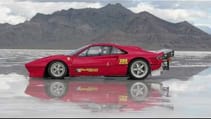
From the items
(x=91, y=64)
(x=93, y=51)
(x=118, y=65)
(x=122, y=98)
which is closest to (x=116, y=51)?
(x=118, y=65)

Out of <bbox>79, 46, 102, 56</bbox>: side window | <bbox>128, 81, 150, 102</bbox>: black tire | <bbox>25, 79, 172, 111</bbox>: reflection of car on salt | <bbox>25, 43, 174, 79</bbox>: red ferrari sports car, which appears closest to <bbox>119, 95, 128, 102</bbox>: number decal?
<bbox>25, 79, 172, 111</bbox>: reflection of car on salt

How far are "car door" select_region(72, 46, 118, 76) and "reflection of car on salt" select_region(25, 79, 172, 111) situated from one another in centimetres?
144

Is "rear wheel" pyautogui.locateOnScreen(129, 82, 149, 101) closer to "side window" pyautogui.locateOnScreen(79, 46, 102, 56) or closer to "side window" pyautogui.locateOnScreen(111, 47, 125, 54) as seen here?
"side window" pyautogui.locateOnScreen(111, 47, 125, 54)

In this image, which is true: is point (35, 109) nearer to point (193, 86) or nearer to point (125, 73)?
point (193, 86)

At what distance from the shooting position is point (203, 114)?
8.81 metres

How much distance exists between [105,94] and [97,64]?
4824 mm

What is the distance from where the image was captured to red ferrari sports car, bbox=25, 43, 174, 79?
16.8 meters

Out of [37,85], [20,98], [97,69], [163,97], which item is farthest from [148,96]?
[97,69]

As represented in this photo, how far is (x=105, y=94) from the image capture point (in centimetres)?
1198

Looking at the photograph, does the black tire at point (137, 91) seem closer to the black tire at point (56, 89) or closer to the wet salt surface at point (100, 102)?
the wet salt surface at point (100, 102)

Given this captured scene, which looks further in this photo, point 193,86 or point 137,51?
point 137,51

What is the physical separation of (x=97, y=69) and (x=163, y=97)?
557cm

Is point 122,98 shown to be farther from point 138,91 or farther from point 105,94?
point 138,91

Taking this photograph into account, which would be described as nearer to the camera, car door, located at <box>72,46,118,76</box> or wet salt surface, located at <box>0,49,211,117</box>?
wet salt surface, located at <box>0,49,211,117</box>
